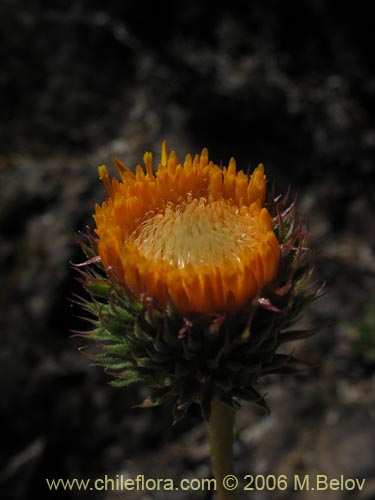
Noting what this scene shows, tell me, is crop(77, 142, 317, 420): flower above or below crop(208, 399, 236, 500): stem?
above

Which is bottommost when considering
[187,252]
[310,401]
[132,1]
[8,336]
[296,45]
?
[310,401]

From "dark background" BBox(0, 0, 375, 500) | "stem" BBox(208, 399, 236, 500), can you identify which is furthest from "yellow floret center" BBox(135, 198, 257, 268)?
"dark background" BBox(0, 0, 375, 500)

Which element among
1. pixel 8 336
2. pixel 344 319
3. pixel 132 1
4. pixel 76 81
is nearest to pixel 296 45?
pixel 132 1

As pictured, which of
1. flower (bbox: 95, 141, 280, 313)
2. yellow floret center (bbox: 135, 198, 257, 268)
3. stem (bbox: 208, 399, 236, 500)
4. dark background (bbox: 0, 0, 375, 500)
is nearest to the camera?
flower (bbox: 95, 141, 280, 313)

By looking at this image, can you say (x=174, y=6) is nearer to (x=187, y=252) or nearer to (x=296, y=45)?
(x=296, y=45)

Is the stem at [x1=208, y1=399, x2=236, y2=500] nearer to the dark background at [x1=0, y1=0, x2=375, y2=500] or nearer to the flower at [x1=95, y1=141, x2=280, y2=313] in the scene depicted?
the flower at [x1=95, y1=141, x2=280, y2=313]

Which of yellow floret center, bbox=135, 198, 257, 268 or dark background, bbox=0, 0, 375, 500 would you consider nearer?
yellow floret center, bbox=135, 198, 257, 268

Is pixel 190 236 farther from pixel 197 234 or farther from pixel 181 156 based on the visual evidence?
pixel 181 156

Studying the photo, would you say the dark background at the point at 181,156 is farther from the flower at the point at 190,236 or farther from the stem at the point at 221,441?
the flower at the point at 190,236

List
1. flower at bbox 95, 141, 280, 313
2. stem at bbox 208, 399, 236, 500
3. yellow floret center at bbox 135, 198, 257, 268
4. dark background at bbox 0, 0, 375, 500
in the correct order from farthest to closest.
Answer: dark background at bbox 0, 0, 375, 500 < stem at bbox 208, 399, 236, 500 < yellow floret center at bbox 135, 198, 257, 268 < flower at bbox 95, 141, 280, 313
